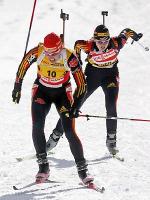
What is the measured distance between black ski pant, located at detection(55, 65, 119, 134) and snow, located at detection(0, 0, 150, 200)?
683 mm

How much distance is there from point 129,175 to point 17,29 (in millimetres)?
18780

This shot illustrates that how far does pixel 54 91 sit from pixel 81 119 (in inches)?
218

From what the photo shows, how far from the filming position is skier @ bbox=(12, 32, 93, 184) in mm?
8070

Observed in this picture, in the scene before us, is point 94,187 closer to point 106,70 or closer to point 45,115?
point 45,115

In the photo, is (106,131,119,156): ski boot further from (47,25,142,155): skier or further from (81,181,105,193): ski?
(81,181,105,193): ski

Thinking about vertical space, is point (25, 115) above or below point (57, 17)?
below

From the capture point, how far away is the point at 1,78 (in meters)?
19.5

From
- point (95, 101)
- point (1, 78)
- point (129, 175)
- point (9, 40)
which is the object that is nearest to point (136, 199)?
point (129, 175)

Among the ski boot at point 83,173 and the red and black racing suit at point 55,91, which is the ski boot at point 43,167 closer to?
the red and black racing suit at point 55,91

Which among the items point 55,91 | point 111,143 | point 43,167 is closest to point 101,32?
point 55,91

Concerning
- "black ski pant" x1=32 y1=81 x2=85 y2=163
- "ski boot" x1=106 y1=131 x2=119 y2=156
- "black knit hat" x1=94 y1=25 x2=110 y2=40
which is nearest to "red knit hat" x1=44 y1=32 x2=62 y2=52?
"black ski pant" x1=32 y1=81 x2=85 y2=163

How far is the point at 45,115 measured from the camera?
332 inches

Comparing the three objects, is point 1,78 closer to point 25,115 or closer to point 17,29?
point 25,115

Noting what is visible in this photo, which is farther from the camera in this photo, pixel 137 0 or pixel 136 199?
pixel 137 0
